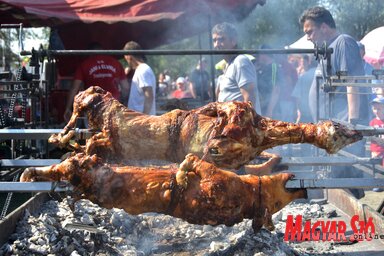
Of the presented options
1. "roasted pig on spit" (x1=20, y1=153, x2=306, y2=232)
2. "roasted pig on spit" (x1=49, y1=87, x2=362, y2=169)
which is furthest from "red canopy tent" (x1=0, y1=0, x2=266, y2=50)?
"roasted pig on spit" (x1=20, y1=153, x2=306, y2=232)

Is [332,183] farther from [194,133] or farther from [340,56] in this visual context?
[340,56]

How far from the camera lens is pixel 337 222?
3.78 meters

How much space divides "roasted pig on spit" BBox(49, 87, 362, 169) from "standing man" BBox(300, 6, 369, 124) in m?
1.91

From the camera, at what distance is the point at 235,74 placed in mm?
5336

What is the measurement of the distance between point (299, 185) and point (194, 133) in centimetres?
A: 75

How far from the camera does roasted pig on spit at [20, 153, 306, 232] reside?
2607mm

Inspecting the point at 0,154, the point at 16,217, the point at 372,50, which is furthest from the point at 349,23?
the point at 16,217

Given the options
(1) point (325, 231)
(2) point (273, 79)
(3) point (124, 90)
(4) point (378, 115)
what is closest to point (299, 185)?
(1) point (325, 231)

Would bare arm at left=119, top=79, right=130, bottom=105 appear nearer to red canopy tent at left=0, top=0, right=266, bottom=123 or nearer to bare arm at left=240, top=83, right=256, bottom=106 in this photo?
red canopy tent at left=0, top=0, right=266, bottom=123

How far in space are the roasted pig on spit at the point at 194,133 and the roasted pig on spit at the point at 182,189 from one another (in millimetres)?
304

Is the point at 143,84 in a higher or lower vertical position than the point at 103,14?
lower

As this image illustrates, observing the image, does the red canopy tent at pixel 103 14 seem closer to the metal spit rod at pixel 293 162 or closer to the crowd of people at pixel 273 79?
the crowd of people at pixel 273 79

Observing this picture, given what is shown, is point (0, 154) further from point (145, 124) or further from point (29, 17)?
point (29, 17)

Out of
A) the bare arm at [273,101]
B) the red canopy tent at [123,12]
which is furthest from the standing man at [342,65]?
the red canopy tent at [123,12]
